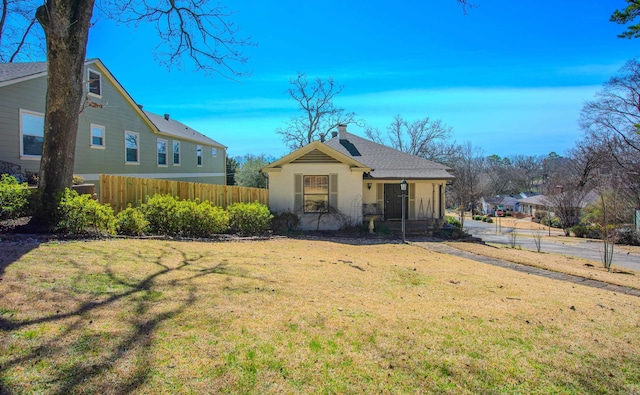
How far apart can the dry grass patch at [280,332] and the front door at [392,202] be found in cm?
1182

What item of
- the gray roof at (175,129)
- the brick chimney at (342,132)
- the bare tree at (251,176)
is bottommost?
the bare tree at (251,176)

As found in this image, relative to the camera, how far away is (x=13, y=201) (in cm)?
785

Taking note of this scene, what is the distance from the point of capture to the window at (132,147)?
18750mm

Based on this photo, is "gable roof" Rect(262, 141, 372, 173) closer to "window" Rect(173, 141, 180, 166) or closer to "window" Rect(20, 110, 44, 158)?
"window" Rect(20, 110, 44, 158)

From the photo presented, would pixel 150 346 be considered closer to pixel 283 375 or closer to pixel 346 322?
pixel 283 375

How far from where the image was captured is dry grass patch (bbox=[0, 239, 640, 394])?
2.91 meters

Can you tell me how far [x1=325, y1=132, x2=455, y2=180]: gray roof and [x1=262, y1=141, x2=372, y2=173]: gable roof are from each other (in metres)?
1.75

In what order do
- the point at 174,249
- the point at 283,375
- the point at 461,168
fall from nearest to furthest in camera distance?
1. the point at 283,375
2. the point at 174,249
3. the point at 461,168

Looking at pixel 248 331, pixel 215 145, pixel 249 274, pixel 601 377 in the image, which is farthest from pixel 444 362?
pixel 215 145

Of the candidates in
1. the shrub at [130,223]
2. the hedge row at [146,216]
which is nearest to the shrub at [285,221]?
the hedge row at [146,216]

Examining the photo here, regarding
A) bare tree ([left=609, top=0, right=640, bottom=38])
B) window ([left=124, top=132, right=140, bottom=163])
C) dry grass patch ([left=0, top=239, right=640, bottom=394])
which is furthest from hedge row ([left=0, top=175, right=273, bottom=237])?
bare tree ([left=609, top=0, right=640, bottom=38])

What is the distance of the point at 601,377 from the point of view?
11.1ft

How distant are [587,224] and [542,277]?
2877 cm

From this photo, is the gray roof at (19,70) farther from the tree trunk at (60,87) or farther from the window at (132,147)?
the tree trunk at (60,87)
